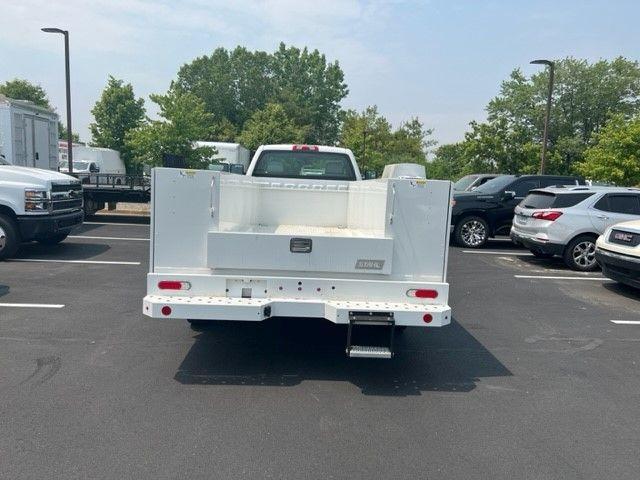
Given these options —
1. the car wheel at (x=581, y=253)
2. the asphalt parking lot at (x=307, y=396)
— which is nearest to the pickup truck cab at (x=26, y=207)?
the asphalt parking lot at (x=307, y=396)

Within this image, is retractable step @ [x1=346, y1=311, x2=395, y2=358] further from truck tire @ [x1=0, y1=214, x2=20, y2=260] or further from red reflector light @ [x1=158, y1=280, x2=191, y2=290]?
truck tire @ [x1=0, y1=214, x2=20, y2=260]

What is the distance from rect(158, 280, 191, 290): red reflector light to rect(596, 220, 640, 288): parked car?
22.4ft

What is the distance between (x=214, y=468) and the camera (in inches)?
139

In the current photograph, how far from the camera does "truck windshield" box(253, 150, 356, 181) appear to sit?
8250 millimetres

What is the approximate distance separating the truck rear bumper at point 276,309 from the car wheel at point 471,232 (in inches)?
375

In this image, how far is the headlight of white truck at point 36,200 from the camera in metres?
10.2

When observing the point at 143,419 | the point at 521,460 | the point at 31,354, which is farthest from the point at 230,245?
the point at 521,460

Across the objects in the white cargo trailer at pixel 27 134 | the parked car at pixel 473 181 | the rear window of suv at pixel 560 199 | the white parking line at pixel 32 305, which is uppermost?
the white cargo trailer at pixel 27 134

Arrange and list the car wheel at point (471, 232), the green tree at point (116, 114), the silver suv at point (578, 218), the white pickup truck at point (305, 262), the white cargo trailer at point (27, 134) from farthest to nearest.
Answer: the green tree at point (116, 114), the white cargo trailer at point (27, 134), the car wheel at point (471, 232), the silver suv at point (578, 218), the white pickup truck at point (305, 262)

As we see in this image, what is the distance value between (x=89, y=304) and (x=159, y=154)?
1508 cm

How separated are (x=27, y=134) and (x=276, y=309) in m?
15.0

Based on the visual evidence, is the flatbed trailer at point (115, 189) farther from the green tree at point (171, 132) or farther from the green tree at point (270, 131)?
the green tree at point (270, 131)

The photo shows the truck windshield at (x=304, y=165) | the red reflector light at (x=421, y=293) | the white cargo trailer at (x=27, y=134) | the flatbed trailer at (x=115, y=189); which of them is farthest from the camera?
the flatbed trailer at (x=115, y=189)

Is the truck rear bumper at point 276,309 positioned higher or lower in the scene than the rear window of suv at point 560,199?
lower
